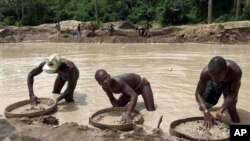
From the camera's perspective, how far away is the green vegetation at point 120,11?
29.7 meters

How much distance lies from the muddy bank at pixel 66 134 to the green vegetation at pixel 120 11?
75.5 ft

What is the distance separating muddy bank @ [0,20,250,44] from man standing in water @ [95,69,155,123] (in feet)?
51.3

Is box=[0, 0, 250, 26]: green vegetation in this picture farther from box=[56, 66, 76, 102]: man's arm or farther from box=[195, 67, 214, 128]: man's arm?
box=[195, 67, 214, 128]: man's arm

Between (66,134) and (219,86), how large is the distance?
2.41 metres

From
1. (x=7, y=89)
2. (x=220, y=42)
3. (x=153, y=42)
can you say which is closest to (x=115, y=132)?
(x=7, y=89)

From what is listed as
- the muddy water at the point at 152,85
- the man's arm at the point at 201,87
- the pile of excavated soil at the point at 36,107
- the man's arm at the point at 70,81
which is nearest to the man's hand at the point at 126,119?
the muddy water at the point at 152,85

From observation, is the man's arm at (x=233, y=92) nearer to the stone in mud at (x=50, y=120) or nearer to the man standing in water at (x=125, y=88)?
the man standing in water at (x=125, y=88)

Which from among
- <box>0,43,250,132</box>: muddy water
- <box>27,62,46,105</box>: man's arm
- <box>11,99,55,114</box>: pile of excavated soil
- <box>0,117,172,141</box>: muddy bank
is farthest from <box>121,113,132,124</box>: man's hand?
<box>27,62,46,105</box>: man's arm

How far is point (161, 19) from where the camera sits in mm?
29969

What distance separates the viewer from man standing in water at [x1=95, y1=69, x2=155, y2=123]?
20.1 ft

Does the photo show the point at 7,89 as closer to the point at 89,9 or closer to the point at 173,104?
the point at 173,104

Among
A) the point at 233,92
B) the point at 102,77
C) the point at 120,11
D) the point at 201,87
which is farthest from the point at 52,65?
the point at 120,11

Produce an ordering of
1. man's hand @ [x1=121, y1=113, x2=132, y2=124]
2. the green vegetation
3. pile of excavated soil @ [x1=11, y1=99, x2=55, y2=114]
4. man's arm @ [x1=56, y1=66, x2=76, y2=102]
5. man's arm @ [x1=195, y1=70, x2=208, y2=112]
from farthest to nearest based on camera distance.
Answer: the green vegetation < man's arm @ [x1=56, y1=66, x2=76, y2=102] < pile of excavated soil @ [x1=11, y1=99, x2=55, y2=114] < man's hand @ [x1=121, y1=113, x2=132, y2=124] < man's arm @ [x1=195, y1=70, x2=208, y2=112]

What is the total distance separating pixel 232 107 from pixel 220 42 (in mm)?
16526
